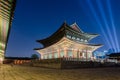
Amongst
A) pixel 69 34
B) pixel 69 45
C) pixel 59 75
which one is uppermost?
pixel 69 34

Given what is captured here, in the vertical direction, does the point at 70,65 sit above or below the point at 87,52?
below

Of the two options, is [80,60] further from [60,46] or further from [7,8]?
[7,8]

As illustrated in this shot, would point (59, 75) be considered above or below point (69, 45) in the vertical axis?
below

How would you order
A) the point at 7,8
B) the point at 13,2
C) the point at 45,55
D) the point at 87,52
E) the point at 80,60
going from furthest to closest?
1. the point at 45,55
2. the point at 87,52
3. the point at 80,60
4. the point at 7,8
5. the point at 13,2

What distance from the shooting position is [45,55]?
38750 millimetres

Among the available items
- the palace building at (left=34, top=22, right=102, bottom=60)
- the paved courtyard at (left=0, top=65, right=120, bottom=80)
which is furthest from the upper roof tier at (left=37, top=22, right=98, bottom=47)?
the paved courtyard at (left=0, top=65, right=120, bottom=80)

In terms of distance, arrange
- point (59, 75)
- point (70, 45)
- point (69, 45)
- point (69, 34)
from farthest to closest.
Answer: point (69, 34), point (70, 45), point (69, 45), point (59, 75)

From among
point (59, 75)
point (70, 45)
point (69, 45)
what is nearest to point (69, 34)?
point (70, 45)

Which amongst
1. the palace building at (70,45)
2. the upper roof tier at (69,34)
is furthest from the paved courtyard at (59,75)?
the upper roof tier at (69,34)

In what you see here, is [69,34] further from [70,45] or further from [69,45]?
[69,45]

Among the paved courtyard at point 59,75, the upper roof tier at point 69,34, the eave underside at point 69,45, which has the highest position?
the upper roof tier at point 69,34

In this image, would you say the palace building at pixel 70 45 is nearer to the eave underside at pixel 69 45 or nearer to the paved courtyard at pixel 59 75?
the eave underside at pixel 69 45

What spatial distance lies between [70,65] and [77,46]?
1031 cm

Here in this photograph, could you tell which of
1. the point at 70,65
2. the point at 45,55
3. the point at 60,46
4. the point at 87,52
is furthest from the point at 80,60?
the point at 45,55
